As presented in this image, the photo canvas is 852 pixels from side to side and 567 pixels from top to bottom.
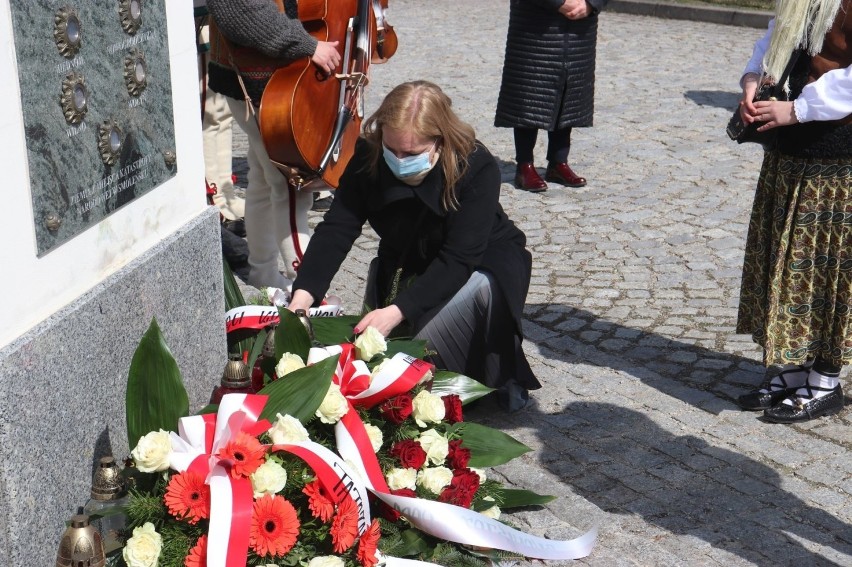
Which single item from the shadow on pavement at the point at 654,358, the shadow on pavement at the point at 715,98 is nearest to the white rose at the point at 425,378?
the shadow on pavement at the point at 654,358

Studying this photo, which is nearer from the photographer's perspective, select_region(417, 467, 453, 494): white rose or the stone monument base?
the stone monument base

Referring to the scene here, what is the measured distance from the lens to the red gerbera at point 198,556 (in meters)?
2.72

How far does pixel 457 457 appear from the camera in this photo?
11.1 ft

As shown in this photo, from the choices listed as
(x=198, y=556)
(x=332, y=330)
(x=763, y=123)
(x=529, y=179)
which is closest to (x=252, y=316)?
(x=332, y=330)

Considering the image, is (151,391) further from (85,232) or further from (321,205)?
(321,205)

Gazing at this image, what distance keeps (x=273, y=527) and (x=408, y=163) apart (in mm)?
1484

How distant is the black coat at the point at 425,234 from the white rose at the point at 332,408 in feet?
2.66

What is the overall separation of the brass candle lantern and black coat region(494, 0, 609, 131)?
5056mm

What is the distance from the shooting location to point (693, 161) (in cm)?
781

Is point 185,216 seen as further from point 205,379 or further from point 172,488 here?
point 172,488

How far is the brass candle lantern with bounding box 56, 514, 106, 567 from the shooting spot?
250 cm

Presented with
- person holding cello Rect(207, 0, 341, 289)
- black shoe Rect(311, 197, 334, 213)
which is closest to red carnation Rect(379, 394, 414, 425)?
person holding cello Rect(207, 0, 341, 289)

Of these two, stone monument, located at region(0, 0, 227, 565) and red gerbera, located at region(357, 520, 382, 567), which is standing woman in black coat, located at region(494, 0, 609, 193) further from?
red gerbera, located at region(357, 520, 382, 567)

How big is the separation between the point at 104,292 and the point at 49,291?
8.6 inches
